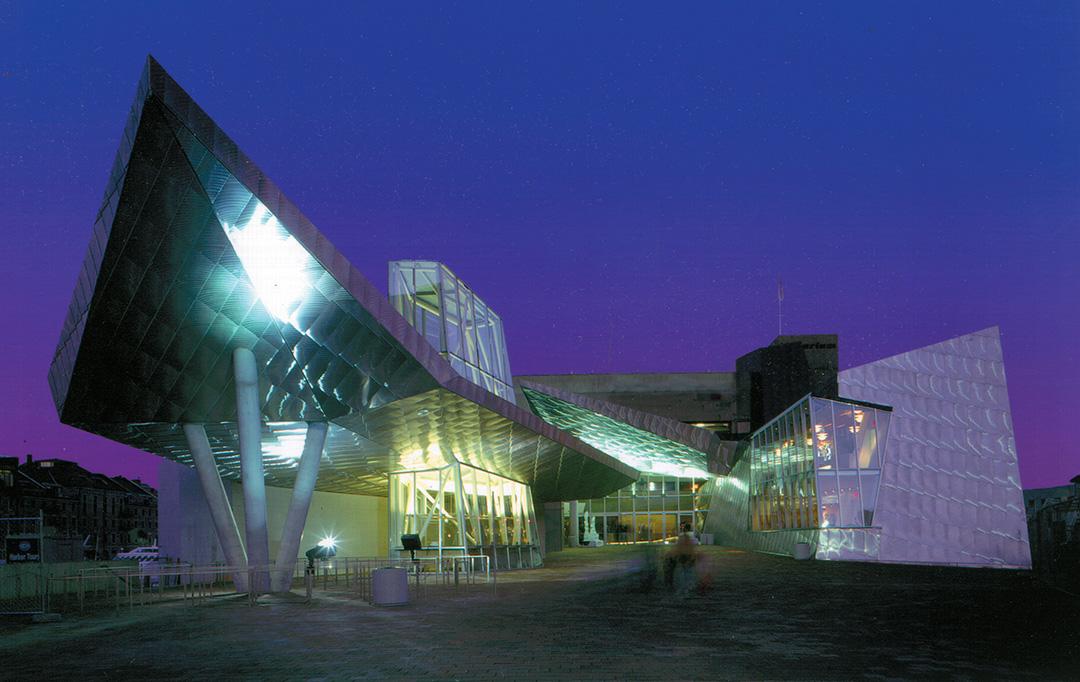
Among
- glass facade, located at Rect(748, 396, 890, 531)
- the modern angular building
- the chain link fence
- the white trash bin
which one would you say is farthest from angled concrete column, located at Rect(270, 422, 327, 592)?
glass facade, located at Rect(748, 396, 890, 531)

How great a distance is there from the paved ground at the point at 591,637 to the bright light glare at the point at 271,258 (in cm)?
494

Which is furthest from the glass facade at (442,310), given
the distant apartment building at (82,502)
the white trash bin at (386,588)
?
the distant apartment building at (82,502)

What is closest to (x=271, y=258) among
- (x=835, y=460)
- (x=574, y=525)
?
(x=835, y=460)

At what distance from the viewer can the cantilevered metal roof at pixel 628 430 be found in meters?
40.8

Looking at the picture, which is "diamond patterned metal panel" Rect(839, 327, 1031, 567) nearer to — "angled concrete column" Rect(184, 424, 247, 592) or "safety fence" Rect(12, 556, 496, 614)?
"safety fence" Rect(12, 556, 496, 614)

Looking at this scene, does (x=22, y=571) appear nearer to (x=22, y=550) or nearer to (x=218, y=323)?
(x=22, y=550)

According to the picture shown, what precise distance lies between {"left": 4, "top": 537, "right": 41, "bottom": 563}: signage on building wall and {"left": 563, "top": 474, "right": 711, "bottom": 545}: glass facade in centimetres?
4740

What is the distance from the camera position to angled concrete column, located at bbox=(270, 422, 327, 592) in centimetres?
1878

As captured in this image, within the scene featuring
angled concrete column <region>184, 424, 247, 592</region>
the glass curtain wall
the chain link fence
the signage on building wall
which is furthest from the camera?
the glass curtain wall

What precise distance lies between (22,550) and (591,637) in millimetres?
15641

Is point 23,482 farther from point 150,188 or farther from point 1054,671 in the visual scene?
point 1054,671

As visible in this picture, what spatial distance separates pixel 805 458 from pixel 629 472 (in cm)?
906

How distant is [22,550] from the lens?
21.4 metres

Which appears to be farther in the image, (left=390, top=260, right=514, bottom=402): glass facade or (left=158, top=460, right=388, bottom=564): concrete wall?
(left=158, top=460, right=388, bottom=564): concrete wall
